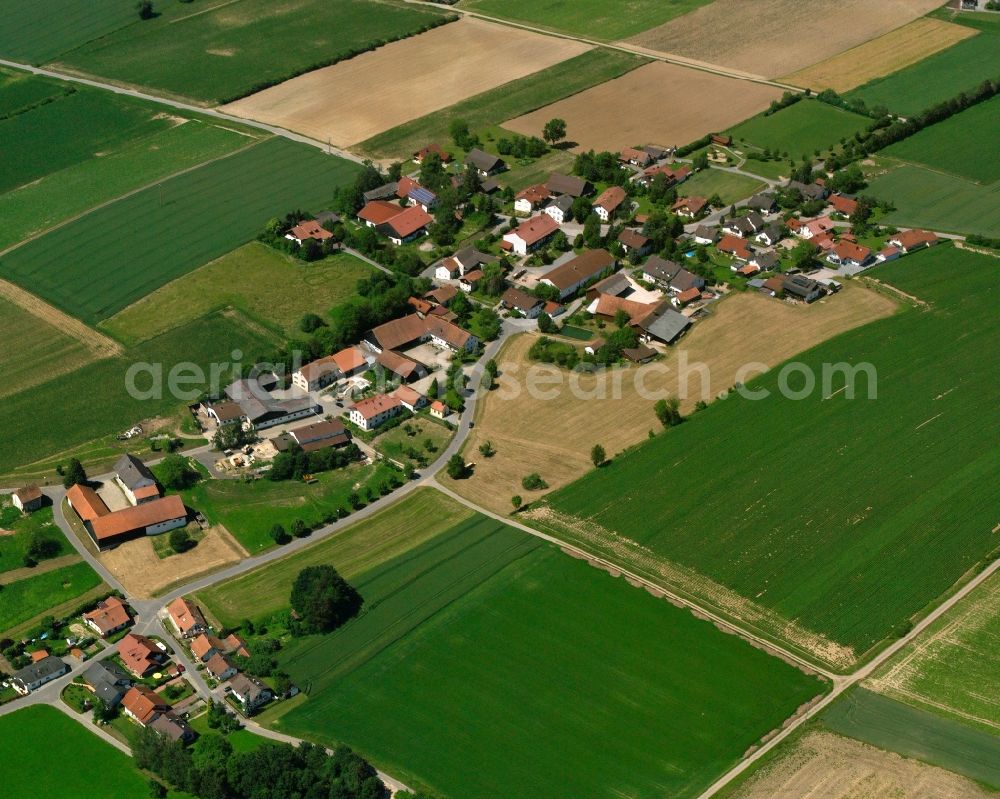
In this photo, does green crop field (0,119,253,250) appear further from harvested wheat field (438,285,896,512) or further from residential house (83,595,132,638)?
residential house (83,595,132,638)

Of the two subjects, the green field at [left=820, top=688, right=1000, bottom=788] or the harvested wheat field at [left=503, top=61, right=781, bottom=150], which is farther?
the harvested wheat field at [left=503, top=61, right=781, bottom=150]

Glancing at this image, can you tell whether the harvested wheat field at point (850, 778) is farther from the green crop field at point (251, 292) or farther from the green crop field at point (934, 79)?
the green crop field at point (934, 79)

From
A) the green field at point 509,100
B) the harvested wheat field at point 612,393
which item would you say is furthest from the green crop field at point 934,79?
the harvested wheat field at point 612,393

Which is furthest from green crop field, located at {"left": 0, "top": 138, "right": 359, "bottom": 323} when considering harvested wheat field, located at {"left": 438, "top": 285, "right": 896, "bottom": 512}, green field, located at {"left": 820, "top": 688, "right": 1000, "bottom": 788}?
green field, located at {"left": 820, "top": 688, "right": 1000, "bottom": 788}

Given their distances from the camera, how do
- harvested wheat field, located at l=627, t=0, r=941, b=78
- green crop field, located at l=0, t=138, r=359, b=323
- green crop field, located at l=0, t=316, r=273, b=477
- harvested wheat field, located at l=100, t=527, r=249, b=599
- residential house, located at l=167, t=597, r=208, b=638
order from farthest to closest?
harvested wheat field, located at l=627, t=0, r=941, b=78
green crop field, located at l=0, t=138, r=359, b=323
green crop field, located at l=0, t=316, r=273, b=477
harvested wheat field, located at l=100, t=527, r=249, b=599
residential house, located at l=167, t=597, r=208, b=638

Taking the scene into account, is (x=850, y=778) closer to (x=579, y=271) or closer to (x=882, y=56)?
(x=579, y=271)
